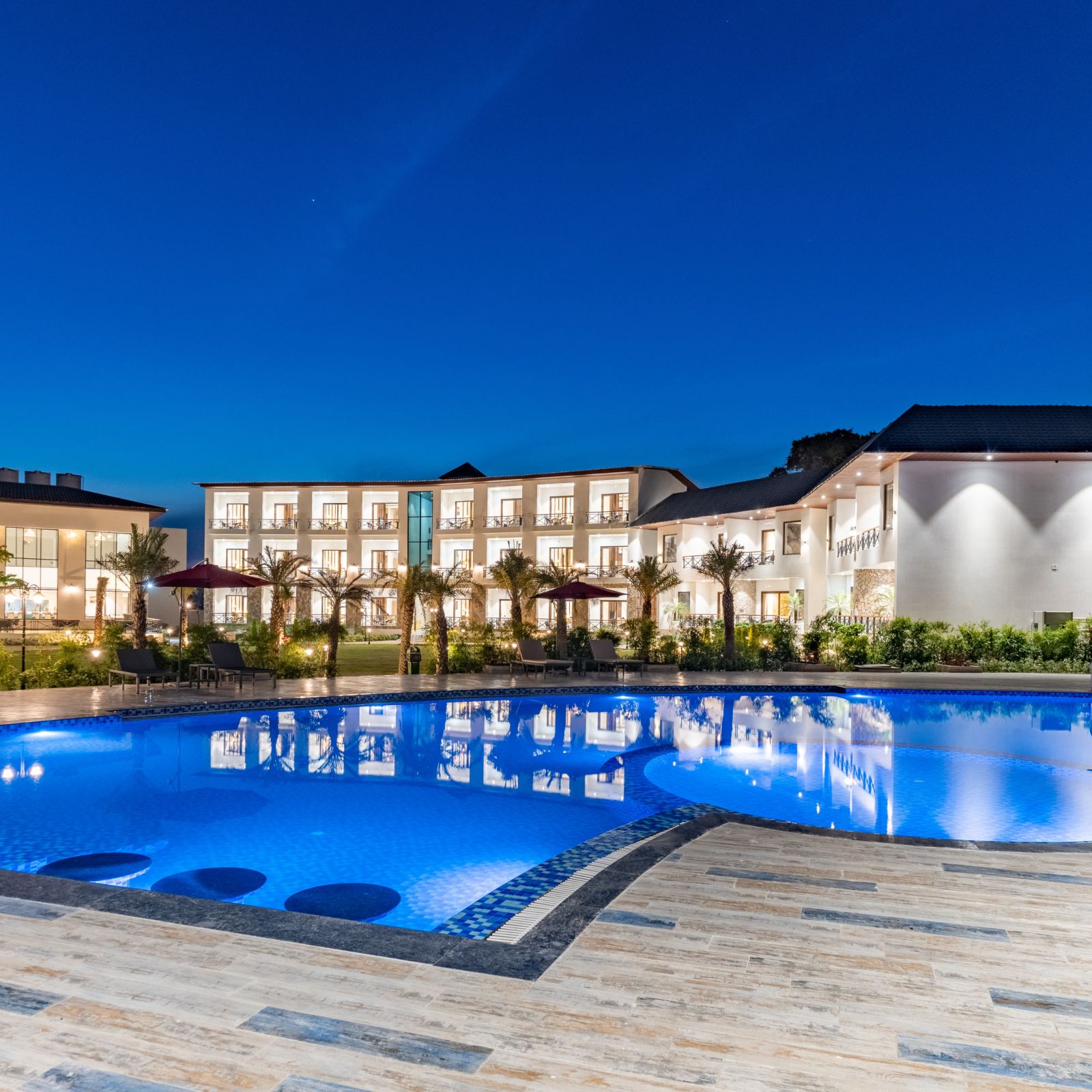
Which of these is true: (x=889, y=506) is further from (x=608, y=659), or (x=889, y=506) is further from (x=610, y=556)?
(x=610, y=556)

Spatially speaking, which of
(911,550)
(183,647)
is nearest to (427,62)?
(183,647)

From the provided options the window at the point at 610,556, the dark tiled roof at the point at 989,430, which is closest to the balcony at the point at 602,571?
the window at the point at 610,556

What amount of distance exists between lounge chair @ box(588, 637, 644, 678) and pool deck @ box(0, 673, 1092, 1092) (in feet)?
44.7

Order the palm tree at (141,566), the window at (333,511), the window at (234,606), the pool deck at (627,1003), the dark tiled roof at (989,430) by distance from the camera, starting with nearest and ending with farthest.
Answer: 1. the pool deck at (627,1003)
2. the palm tree at (141,566)
3. the dark tiled roof at (989,430)
4. the window at (234,606)
5. the window at (333,511)

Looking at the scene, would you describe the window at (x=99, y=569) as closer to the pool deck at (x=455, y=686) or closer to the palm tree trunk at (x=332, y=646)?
the palm tree trunk at (x=332, y=646)

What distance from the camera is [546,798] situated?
838cm

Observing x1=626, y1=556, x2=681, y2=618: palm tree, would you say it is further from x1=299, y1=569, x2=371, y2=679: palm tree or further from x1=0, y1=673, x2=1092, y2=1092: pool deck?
x1=0, y1=673, x2=1092, y2=1092: pool deck

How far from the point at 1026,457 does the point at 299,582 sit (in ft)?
60.2

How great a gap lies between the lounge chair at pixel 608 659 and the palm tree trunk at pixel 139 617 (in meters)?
9.17

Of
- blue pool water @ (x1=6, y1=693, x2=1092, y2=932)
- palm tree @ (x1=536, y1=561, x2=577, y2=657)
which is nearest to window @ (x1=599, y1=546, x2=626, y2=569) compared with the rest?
palm tree @ (x1=536, y1=561, x2=577, y2=657)

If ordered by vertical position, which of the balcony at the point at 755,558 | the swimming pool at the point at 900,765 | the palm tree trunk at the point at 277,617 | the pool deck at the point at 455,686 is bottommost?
the swimming pool at the point at 900,765

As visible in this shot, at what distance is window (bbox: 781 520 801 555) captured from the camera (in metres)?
30.0

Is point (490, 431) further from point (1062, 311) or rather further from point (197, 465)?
point (1062, 311)

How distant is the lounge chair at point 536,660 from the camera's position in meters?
17.6
